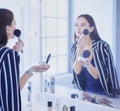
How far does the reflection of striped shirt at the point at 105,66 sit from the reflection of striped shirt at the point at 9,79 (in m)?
0.41

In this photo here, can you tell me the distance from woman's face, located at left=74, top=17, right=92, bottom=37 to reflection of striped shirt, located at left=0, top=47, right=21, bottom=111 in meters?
0.40

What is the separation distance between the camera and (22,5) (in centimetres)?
163

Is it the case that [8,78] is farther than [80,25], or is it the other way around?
[80,25]

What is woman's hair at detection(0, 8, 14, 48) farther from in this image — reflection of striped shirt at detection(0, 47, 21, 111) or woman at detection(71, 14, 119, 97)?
woman at detection(71, 14, 119, 97)

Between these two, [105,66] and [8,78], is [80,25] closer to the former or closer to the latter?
[105,66]

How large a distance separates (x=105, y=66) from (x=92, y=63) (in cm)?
8

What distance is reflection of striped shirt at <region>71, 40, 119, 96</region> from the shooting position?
49.9 inches

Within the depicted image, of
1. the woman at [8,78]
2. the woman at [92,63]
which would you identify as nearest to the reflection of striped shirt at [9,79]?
the woman at [8,78]

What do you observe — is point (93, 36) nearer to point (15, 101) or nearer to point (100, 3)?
point (100, 3)

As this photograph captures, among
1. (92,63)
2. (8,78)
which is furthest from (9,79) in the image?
(92,63)

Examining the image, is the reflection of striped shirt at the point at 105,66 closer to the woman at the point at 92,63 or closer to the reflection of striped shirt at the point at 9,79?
the woman at the point at 92,63

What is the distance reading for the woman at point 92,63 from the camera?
4.21ft

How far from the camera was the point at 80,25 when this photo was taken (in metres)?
1.38

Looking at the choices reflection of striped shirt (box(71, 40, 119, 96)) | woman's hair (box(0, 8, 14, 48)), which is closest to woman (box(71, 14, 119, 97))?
reflection of striped shirt (box(71, 40, 119, 96))
